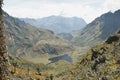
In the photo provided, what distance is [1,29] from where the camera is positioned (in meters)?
18.2

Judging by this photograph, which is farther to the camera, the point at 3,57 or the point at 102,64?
the point at 102,64

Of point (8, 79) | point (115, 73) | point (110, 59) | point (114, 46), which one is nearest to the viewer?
point (8, 79)

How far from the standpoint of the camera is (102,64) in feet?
522

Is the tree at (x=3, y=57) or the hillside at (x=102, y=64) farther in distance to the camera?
the hillside at (x=102, y=64)

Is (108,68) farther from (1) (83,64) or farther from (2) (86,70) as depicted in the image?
(1) (83,64)

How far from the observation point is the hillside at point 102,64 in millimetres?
145212

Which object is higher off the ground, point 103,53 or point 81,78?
point 103,53

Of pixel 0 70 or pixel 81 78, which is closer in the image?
pixel 0 70

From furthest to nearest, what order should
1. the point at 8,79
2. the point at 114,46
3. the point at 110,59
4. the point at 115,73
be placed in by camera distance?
the point at 114,46 < the point at 110,59 < the point at 115,73 < the point at 8,79

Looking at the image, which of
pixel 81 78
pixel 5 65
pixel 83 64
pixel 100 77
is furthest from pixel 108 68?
pixel 5 65

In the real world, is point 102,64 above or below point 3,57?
below

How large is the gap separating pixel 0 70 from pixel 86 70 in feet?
484

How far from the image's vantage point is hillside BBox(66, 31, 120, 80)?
5717 inches

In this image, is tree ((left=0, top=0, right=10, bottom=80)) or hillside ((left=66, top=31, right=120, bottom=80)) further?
hillside ((left=66, top=31, right=120, bottom=80))
